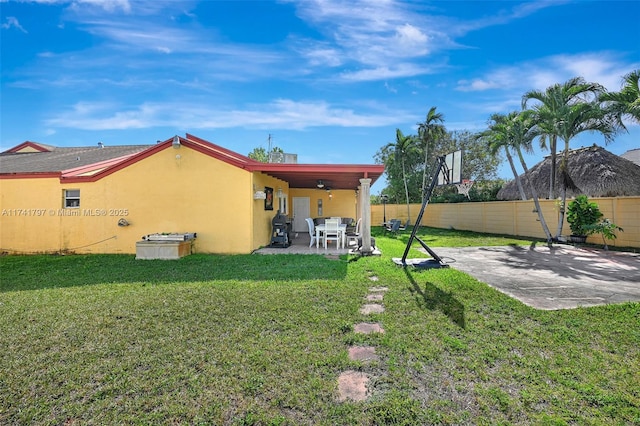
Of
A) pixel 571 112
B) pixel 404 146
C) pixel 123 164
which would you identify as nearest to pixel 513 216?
pixel 571 112

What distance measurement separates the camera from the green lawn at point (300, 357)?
225 cm

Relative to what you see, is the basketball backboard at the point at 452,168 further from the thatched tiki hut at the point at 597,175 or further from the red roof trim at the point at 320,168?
the thatched tiki hut at the point at 597,175

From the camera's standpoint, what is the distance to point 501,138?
13.5m

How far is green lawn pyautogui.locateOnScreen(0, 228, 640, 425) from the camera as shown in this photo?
225cm

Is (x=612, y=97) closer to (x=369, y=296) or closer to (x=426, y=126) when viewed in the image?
(x=369, y=296)

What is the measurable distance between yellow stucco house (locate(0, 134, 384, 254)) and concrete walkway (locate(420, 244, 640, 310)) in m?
3.62

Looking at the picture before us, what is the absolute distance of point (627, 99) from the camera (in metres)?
9.43

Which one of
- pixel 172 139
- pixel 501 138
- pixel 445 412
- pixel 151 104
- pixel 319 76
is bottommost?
pixel 445 412

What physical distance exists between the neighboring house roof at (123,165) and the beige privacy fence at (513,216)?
8017mm

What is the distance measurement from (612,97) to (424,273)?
956 centimetres

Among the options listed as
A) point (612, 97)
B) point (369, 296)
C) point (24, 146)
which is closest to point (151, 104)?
point (24, 146)

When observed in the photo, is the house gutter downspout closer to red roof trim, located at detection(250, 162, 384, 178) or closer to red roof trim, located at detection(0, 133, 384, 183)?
red roof trim, located at detection(250, 162, 384, 178)

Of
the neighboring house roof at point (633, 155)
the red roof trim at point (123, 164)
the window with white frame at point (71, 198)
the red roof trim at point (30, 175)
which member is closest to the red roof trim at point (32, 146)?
the red roof trim at point (30, 175)

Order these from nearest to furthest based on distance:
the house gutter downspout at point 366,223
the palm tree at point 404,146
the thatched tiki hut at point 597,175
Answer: the house gutter downspout at point 366,223 → the thatched tiki hut at point 597,175 → the palm tree at point 404,146
